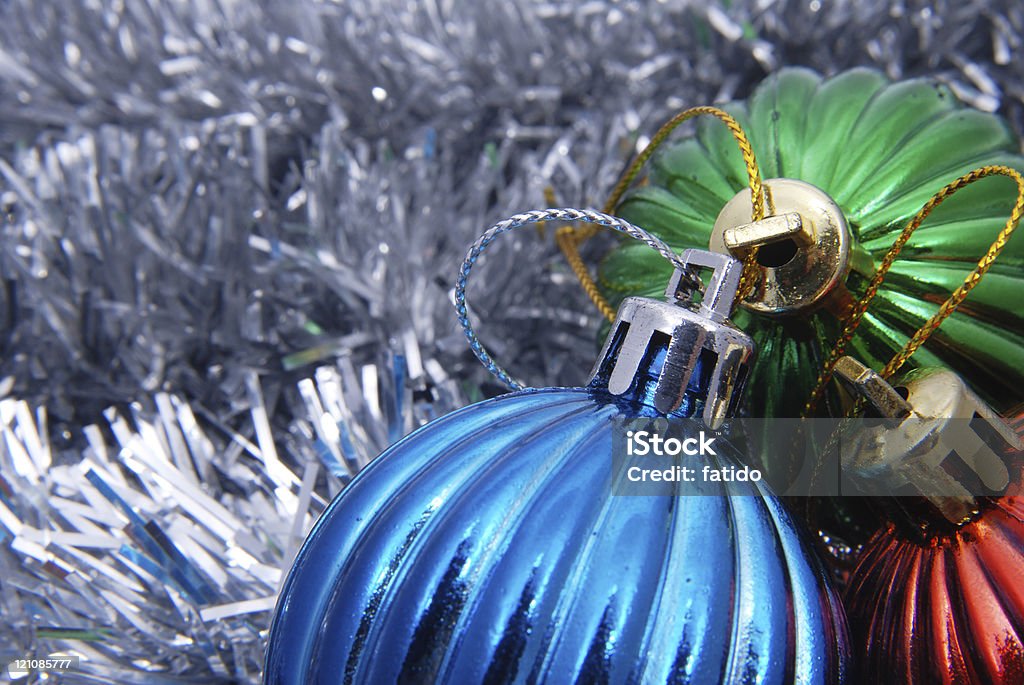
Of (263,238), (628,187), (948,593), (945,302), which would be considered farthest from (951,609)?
(263,238)

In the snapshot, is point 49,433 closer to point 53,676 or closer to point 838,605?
point 53,676

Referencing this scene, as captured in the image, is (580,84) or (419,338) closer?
(419,338)

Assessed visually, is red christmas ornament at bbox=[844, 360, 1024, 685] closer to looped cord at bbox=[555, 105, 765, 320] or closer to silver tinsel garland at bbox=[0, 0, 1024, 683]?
looped cord at bbox=[555, 105, 765, 320]

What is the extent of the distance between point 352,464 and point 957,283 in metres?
0.31

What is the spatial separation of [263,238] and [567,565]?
0.38 meters

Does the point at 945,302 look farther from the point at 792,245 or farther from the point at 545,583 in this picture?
the point at 545,583

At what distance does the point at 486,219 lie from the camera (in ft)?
1.98

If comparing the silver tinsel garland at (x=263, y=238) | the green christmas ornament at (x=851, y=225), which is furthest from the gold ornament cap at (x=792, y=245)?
the silver tinsel garland at (x=263, y=238)

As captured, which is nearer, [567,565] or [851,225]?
[567,565]

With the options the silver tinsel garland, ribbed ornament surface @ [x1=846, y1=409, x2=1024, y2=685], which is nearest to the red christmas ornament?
ribbed ornament surface @ [x1=846, y1=409, x2=1024, y2=685]

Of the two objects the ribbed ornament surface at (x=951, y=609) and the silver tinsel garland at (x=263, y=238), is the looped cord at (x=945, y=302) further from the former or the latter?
the silver tinsel garland at (x=263, y=238)

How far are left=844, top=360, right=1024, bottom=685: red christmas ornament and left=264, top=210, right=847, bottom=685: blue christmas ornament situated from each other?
0.03 metres

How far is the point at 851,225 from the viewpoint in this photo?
418 mm

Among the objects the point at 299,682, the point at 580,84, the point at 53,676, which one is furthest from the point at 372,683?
the point at 580,84
